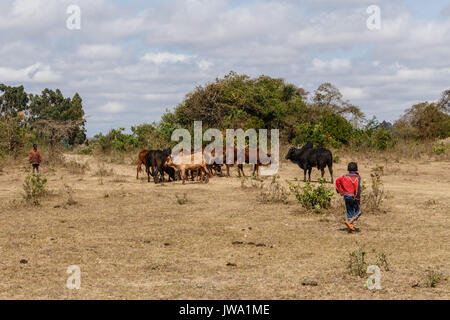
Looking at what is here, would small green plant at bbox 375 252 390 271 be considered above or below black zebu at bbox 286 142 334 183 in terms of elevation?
below

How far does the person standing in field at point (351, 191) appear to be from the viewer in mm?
9695

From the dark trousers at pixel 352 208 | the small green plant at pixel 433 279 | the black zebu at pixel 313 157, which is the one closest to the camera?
the small green plant at pixel 433 279

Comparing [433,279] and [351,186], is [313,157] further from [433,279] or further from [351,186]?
[433,279]

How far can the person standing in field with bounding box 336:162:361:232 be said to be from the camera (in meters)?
9.70

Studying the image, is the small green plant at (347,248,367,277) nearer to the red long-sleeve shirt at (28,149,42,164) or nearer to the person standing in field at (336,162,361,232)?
the person standing in field at (336,162,361,232)

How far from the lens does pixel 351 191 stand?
970 centimetres

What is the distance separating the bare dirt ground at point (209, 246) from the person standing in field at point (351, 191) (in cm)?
34

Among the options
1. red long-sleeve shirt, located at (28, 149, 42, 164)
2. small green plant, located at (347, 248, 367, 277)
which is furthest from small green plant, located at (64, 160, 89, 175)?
small green plant, located at (347, 248, 367, 277)

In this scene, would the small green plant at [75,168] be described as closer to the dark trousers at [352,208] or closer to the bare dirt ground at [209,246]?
the bare dirt ground at [209,246]

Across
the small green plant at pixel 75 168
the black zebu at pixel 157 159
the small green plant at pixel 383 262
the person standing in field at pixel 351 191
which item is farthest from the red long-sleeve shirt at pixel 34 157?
the small green plant at pixel 383 262

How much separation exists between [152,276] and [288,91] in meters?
32.8

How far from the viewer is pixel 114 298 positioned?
19.9 ft

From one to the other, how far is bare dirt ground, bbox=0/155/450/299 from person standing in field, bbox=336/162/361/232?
1.11 ft
